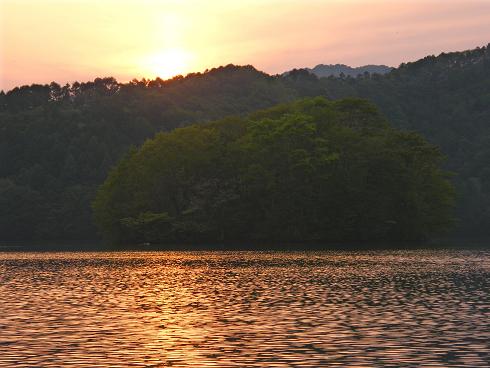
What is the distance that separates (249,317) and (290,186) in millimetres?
116327

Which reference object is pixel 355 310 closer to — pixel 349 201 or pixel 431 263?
pixel 431 263

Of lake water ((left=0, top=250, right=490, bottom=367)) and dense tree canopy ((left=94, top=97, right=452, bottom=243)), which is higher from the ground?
dense tree canopy ((left=94, top=97, right=452, bottom=243))

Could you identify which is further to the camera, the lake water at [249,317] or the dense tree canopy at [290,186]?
the dense tree canopy at [290,186]

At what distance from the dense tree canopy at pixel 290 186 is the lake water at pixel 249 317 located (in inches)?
2837

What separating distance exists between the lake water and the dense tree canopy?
2837 inches

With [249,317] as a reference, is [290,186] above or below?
above

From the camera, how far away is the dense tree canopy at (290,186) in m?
165

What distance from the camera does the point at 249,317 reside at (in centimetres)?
4981

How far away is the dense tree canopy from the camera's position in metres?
165

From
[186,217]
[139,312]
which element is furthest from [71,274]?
[186,217]

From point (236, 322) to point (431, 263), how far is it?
2159 inches

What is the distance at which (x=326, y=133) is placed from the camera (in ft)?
567

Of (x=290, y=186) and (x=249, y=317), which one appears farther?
(x=290, y=186)

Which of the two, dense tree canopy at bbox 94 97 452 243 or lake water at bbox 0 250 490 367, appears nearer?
lake water at bbox 0 250 490 367
